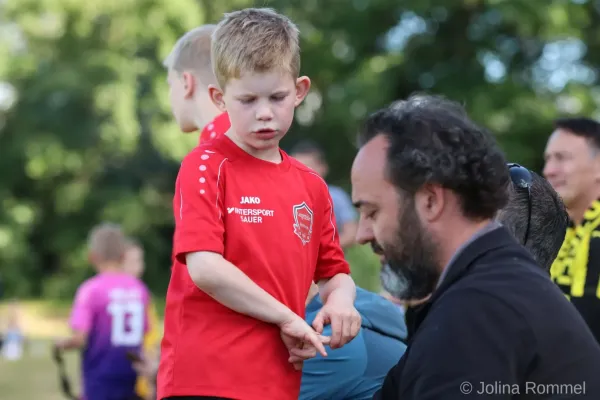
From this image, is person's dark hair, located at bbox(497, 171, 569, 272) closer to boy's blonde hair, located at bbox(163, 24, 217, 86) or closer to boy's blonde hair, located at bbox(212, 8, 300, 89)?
boy's blonde hair, located at bbox(212, 8, 300, 89)

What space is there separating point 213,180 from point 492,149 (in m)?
0.83

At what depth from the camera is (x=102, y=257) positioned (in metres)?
7.80

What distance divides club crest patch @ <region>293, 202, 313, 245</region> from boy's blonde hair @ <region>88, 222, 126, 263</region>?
518 centimetres

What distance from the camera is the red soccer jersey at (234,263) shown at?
2693mm

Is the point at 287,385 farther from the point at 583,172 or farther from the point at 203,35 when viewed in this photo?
the point at 583,172

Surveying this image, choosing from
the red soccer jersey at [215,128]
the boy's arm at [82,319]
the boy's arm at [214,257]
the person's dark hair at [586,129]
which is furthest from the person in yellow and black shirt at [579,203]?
the boy's arm at [82,319]

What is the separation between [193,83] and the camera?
11.1 ft

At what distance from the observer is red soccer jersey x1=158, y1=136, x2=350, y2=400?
8.84ft

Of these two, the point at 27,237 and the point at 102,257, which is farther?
the point at 27,237

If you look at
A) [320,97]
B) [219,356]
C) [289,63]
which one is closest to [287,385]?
[219,356]

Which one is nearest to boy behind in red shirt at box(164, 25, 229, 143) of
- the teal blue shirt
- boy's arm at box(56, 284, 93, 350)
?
the teal blue shirt

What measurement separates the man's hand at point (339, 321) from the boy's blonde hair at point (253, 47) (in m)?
0.70

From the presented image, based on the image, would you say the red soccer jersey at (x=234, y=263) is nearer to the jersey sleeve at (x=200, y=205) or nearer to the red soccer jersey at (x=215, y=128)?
the jersey sleeve at (x=200, y=205)

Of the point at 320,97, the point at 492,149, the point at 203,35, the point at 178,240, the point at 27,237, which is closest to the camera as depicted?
the point at 492,149
